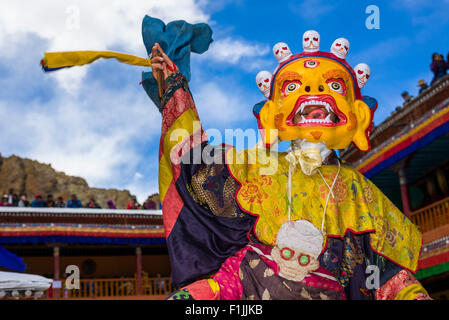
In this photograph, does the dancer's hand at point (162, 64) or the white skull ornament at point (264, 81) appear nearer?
the dancer's hand at point (162, 64)

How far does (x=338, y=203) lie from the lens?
3.58 meters

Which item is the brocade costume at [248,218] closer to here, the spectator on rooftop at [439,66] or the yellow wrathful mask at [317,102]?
the yellow wrathful mask at [317,102]

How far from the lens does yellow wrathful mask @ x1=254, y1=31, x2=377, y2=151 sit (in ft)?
11.9

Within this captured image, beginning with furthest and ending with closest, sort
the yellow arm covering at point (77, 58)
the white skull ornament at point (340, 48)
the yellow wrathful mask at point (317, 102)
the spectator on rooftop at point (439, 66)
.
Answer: the spectator on rooftop at point (439, 66)
the white skull ornament at point (340, 48)
the yellow wrathful mask at point (317, 102)
the yellow arm covering at point (77, 58)

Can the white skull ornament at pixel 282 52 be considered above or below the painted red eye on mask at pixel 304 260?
above

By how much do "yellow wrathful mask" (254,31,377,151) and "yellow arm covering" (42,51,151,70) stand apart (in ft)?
3.10

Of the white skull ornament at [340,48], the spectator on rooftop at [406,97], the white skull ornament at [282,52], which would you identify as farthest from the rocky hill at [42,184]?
the white skull ornament at [340,48]

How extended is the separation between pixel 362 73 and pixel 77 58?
1866 mm

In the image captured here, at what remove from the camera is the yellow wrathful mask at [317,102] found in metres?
3.64

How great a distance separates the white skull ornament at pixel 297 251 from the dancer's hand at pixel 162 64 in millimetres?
1234

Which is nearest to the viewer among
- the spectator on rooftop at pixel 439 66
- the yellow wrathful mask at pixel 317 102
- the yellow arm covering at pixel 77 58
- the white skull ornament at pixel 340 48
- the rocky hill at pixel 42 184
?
the yellow arm covering at pixel 77 58

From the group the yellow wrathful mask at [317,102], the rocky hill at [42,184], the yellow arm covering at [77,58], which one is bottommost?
the yellow wrathful mask at [317,102]
